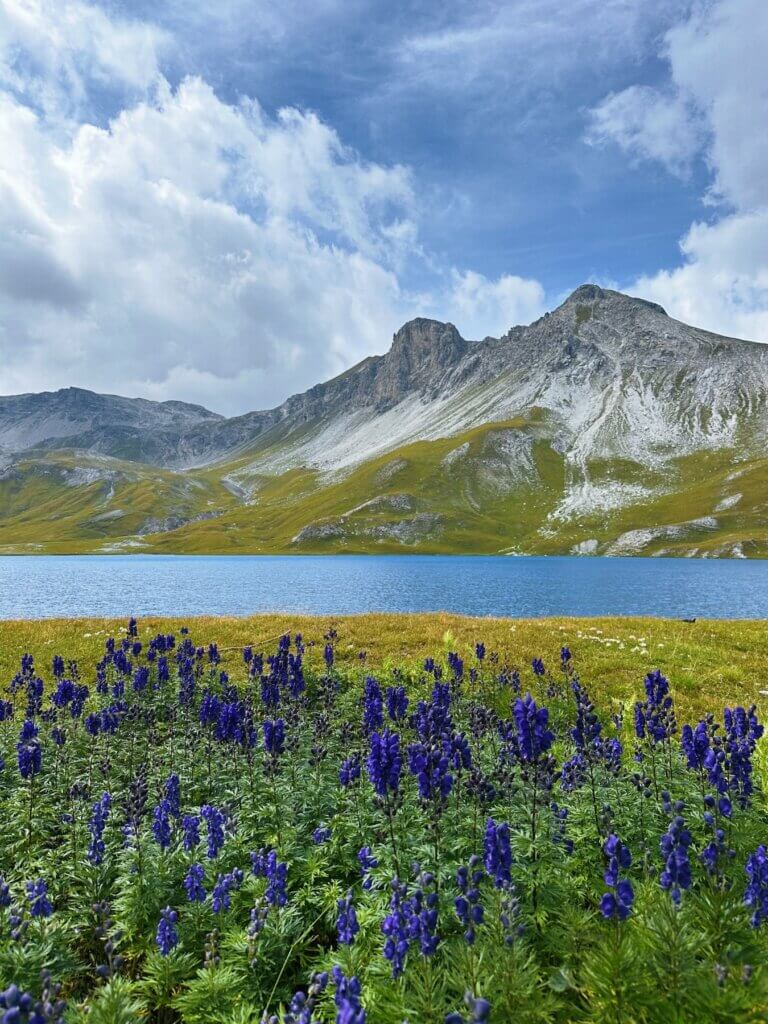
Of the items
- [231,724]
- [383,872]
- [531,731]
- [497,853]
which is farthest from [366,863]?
[231,724]

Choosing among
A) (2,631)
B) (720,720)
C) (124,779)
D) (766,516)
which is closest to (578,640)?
(720,720)

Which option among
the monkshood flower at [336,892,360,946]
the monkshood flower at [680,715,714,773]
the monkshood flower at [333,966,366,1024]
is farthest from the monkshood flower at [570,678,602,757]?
the monkshood flower at [333,966,366,1024]

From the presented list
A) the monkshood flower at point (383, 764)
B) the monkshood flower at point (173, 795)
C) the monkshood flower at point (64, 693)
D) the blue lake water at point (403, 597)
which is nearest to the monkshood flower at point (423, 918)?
the monkshood flower at point (383, 764)

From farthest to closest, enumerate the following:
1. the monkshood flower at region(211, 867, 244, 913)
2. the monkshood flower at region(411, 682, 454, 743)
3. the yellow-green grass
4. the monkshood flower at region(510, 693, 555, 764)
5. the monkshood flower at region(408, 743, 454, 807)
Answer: the yellow-green grass → the monkshood flower at region(411, 682, 454, 743) → the monkshood flower at region(510, 693, 555, 764) → the monkshood flower at region(408, 743, 454, 807) → the monkshood flower at region(211, 867, 244, 913)

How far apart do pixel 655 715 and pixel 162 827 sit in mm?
7974

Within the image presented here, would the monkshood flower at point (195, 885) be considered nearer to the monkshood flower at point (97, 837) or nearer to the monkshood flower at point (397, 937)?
the monkshood flower at point (97, 837)

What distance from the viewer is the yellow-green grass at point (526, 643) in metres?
16.3

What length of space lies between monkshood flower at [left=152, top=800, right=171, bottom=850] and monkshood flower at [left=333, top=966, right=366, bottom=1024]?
13.7 feet

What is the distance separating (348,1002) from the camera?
3221mm

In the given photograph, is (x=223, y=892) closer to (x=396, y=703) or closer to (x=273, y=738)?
(x=273, y=738)

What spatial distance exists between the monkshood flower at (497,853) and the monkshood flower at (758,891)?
86.8 inches

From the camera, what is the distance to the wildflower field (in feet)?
13.9

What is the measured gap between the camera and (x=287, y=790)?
848 centimetres

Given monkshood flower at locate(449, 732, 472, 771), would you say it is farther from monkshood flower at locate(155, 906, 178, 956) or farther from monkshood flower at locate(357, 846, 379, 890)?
monkshood flower at locate(155, 906, 178, 956)
